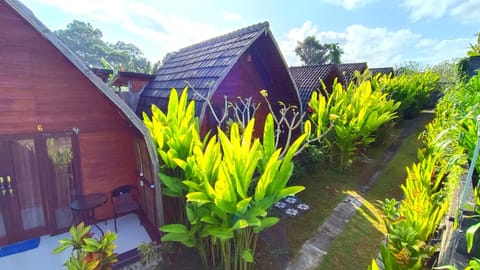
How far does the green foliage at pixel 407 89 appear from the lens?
1323cm

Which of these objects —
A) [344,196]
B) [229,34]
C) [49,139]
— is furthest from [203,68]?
[344,196]

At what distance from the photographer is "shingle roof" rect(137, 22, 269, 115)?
18.8 ft

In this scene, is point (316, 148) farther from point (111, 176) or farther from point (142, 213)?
point (111, 176)

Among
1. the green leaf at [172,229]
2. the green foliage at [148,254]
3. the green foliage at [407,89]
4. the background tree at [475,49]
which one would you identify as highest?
the background tree at [475,49]

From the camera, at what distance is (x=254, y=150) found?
3053 mm

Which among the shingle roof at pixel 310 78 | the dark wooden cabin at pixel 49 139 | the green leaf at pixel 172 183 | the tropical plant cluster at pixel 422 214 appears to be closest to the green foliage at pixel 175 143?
the green leaf at pixel 172 183

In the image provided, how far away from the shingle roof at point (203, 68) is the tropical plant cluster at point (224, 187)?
2.13m

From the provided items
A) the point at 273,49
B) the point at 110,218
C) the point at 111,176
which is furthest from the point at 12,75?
the point at 273,49

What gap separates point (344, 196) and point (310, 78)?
7.47m

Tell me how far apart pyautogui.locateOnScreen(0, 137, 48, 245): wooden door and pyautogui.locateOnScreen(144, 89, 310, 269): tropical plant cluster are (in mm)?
2759

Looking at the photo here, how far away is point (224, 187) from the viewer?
282 centimetres

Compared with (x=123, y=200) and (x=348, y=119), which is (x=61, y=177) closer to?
(x=123, y=200)

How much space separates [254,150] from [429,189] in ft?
11.6

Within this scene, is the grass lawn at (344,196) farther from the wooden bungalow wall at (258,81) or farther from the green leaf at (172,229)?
the wooden bungalow wall at (258,81)
